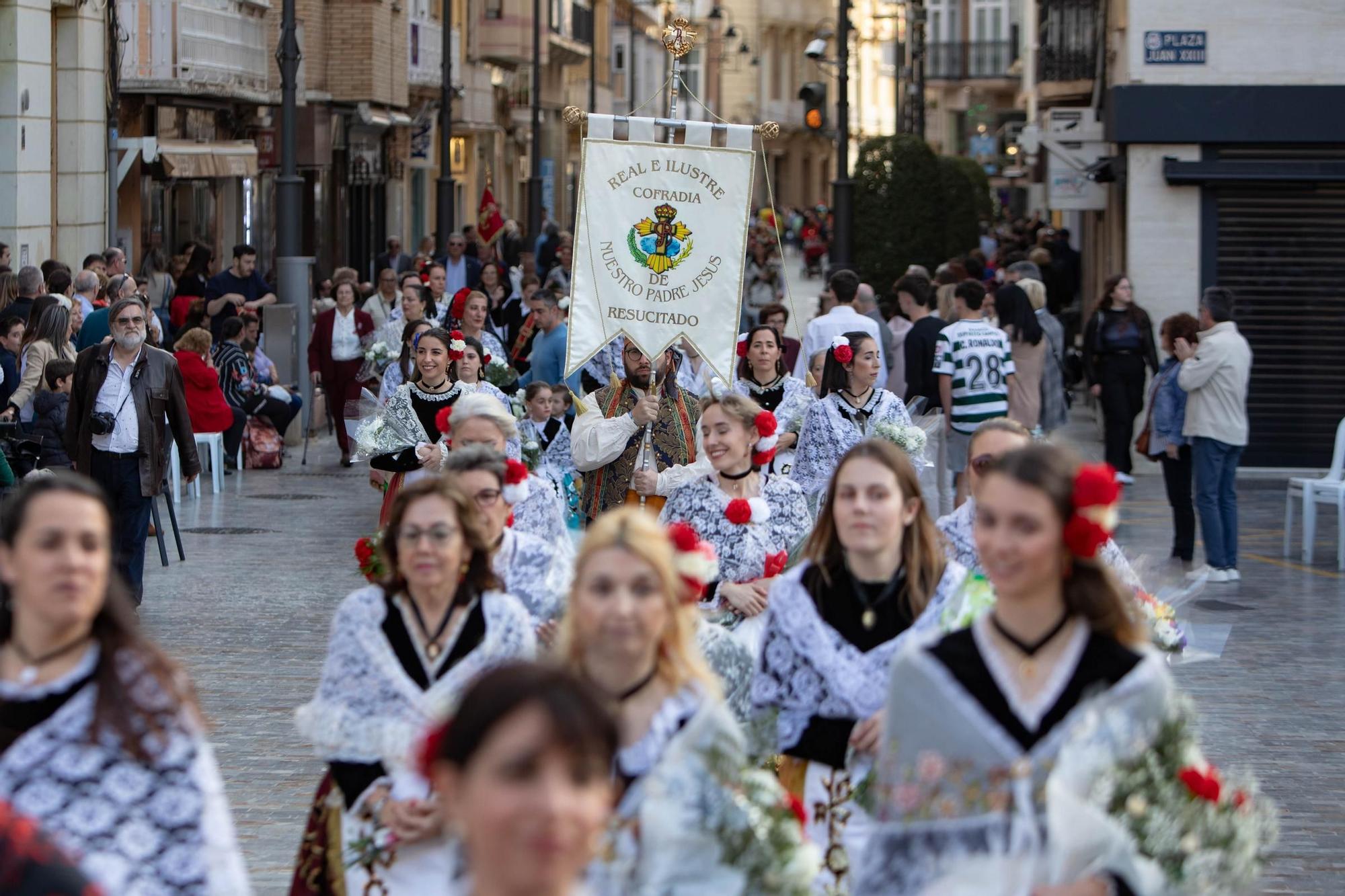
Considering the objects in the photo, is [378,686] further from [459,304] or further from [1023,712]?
[459,304]

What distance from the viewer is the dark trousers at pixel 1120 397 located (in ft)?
63.1

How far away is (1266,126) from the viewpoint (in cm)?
2045

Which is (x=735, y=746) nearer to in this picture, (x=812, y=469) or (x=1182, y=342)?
(x=812, y=469)

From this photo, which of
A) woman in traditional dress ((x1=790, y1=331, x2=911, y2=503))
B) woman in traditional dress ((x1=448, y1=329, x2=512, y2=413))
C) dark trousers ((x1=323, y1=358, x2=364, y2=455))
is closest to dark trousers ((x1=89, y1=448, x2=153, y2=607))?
woman in traditional dress ((x1=448, y1=329, x2=512, y2=413))

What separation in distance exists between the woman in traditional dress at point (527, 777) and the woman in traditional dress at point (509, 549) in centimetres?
329

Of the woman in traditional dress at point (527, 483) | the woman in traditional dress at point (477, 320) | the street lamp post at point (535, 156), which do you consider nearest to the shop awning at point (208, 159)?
the woman in traditional dress at point (477, 320)

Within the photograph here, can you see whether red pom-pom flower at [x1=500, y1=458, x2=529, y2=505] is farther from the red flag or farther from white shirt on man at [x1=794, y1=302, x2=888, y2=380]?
the red flag

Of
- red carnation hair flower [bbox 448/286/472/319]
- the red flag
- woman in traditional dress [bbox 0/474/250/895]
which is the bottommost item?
woman in traditional dress [bbox 0/474/250/895]

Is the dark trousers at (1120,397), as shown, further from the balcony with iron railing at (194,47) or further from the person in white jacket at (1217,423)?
the balcony with iron railing at (194,47)

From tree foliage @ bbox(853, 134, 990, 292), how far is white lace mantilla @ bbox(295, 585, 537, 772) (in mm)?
23389

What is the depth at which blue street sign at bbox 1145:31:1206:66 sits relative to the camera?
2067 centimetres

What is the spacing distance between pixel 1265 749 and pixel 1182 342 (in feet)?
17.7

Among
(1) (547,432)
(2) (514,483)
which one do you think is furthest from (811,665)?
(1) (547,432)

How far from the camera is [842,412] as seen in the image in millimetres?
11648
